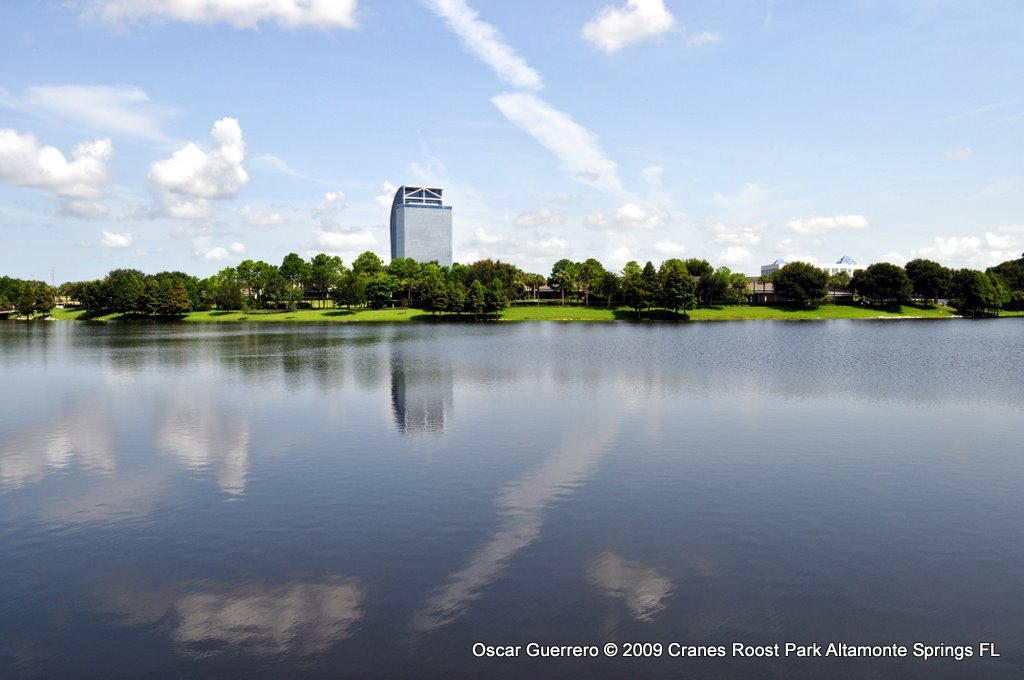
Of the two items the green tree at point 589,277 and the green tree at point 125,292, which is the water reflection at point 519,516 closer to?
the green tree at point 589,277

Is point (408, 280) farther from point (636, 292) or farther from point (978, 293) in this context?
point (978, 293)

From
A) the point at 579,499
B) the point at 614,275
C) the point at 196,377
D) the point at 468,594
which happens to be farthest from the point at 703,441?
the point at 614,275

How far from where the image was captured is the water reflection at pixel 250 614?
42.2ft

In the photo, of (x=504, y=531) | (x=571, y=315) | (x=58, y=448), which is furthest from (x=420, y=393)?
(x=571, y=315)

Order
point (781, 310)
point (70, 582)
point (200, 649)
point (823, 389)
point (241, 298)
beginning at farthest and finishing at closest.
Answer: point (241, 298)
point (781, 310)
point (823, 389)
point (70, 582)
point (200, 649)

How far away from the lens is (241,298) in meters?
177

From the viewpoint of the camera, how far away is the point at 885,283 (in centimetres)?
16462

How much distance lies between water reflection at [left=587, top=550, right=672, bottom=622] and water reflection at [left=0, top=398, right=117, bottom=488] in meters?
19.8

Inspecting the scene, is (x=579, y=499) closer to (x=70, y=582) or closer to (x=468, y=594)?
(x=468, y=594)

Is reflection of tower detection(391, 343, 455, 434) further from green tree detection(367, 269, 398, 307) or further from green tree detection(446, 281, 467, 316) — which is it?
green tree detection(367, 269, 398, 307)

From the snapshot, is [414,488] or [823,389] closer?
[414,488]

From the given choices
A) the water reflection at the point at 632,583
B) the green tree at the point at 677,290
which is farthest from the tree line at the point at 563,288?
the water reflection at the point at 632,583

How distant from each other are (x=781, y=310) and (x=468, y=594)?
16548 centimetres

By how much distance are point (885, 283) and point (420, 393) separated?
515 feet
